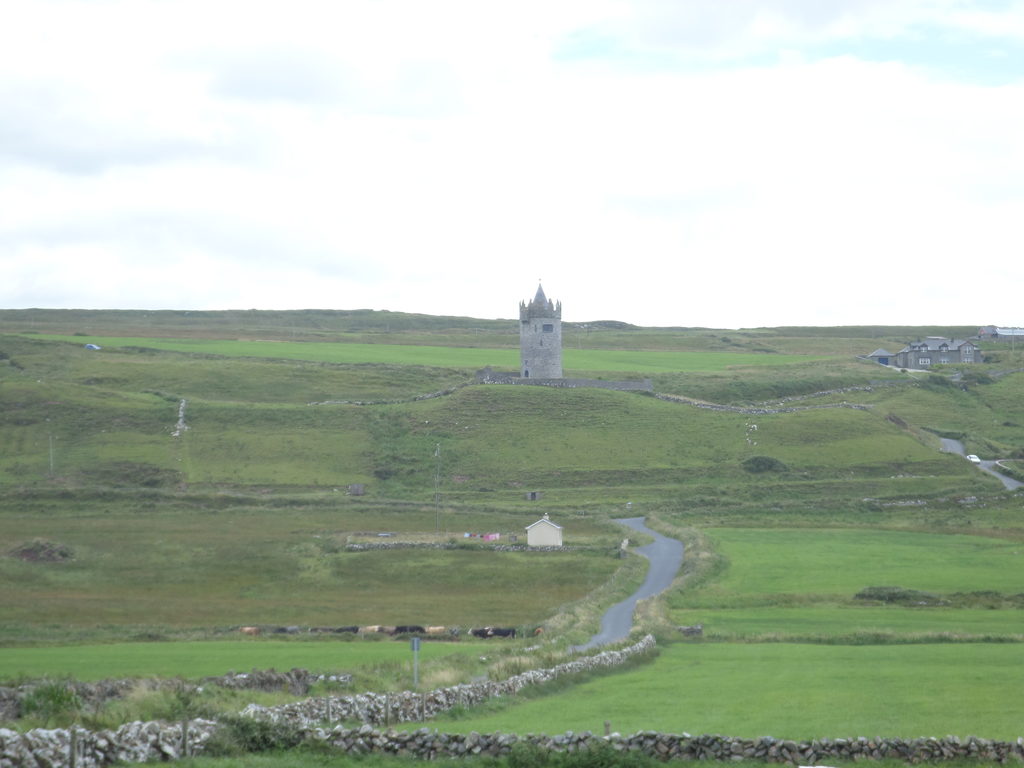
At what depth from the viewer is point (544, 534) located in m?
67.6

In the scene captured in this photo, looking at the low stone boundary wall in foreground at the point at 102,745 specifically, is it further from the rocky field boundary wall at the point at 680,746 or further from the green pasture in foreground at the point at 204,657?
the green pasture in foreground at the point at 204,657

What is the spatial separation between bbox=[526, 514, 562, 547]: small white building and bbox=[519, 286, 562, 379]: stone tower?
5903 centimetres

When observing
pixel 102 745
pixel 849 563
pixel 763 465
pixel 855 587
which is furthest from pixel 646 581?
pixel 763 465

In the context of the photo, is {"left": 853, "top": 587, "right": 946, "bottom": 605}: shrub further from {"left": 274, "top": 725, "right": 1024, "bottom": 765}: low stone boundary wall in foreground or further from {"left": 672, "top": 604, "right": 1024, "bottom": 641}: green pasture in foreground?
{"left": 274, "top": 725, "right": 1024, "bottom": 765}: low stone boundary wall in foreground

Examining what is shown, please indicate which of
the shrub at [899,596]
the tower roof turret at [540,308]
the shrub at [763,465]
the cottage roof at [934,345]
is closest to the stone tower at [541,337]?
the tower roof turret at [540,308]

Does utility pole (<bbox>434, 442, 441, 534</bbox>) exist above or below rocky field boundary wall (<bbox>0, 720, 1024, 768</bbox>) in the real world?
below

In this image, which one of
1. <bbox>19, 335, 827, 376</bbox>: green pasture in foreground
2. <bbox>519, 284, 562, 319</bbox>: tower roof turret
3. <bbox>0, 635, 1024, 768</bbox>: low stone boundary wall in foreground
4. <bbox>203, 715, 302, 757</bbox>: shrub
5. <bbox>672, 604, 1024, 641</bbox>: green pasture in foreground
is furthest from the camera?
<bbox>19, 335, 827, 376</bbox>: green pasture in foreground

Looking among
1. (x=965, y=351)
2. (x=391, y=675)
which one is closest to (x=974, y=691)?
(x=391, y=675)

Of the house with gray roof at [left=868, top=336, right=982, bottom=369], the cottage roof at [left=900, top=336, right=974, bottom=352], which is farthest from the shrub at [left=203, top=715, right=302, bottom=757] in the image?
the cottage roof at [left=900, top=336, right=974, bottom=352]

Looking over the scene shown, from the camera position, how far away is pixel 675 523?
77.8 m

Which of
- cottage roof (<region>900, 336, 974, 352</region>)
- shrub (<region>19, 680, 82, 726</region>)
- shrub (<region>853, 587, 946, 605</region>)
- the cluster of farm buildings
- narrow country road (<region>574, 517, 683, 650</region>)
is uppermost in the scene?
cottage roof (<region>900, 336, 974, 352</region>)

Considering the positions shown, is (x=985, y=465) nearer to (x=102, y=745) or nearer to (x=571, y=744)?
(x=571, y=744)

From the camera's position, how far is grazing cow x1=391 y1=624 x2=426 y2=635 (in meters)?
42.4

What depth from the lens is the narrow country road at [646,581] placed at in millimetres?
40456
